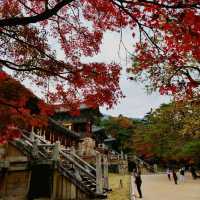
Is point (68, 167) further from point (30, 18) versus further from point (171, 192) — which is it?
point (30, 18)

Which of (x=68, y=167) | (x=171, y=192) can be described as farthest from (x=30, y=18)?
(x=171, y=192)

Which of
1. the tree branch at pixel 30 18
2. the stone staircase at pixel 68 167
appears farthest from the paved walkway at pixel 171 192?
the tree branch at pixel 30 18

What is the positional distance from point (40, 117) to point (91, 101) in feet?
29.0

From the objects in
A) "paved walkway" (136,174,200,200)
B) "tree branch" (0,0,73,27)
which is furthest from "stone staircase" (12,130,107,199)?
"tree branch" (0,0,73,27)

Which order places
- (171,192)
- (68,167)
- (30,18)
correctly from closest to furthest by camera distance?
(30,18) → (68,167) → (171,192)

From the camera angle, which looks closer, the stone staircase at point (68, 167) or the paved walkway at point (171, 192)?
the stone staircase at point (68, 167)

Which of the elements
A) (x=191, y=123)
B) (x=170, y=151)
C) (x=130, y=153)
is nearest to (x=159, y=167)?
(x=130, y=153)

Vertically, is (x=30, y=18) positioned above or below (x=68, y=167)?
above

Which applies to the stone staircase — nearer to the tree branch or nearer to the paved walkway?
the paved walkway

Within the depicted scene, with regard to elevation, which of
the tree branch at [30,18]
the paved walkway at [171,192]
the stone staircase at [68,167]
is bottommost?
the paved walkway at [171,192]

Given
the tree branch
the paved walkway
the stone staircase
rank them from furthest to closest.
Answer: the paved walkway, the stone staircase, the tree branch

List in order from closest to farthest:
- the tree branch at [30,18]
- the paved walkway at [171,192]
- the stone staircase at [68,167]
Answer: the tree branch at [30,18], the stone staircase at [68,167], the paved walkway at [171,192]

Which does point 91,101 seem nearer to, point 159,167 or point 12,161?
point 12,161

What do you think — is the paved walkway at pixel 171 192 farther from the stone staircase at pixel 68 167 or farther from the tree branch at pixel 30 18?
the tree branch at pixel 30 18
